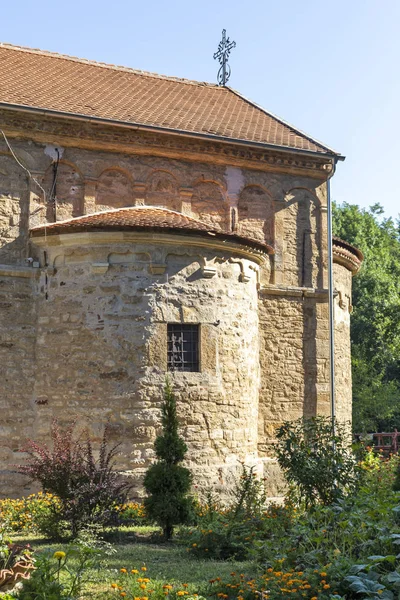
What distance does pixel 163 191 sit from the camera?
1503 centimetres

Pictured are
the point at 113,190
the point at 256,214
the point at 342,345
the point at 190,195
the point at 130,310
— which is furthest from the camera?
the point at 342,345

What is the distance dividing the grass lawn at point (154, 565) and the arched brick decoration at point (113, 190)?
694 centimetres

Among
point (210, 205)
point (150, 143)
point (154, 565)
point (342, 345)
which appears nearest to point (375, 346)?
point (342, 345)

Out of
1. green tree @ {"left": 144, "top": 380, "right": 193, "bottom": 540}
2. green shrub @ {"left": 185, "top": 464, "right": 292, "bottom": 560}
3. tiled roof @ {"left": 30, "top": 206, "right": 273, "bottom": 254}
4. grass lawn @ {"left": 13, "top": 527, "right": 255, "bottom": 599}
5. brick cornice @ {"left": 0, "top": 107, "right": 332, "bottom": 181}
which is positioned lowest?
grass lawn @ {"left": 13, "top": 527, "right": 255, "bottom": 599}

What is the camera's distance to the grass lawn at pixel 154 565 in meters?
6.84

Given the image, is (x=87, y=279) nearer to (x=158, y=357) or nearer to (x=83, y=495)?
(x=158, y=357)

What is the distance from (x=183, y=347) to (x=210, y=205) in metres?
3.80

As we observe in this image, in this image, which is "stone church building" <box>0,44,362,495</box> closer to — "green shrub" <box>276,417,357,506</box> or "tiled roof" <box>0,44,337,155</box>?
"tiled roof" <box>0,44,337,155</box>

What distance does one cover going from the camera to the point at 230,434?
13172mm

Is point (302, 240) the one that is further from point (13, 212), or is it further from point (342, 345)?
point (13, 212)

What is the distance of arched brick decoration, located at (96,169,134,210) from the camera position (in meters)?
14.5

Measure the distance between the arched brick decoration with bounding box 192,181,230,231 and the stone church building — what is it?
0.03 m

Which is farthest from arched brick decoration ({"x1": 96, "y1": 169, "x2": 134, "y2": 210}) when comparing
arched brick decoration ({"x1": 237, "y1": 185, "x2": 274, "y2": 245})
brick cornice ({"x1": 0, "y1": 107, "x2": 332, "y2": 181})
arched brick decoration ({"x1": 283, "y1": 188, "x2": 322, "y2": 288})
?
arched brick decoration ({"x1": 283, "y1": 188, "x2": 322, "y2": 288})

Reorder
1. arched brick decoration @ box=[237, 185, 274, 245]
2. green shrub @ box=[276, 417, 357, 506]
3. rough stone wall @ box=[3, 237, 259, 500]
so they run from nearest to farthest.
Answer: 1. green shrub @ box=[276, 417, 357, 506]
2. rough stone wall @ box=[3, 237, 259, 500]
3. arched brick decoration @ box=[237, 185, 274, 245]
